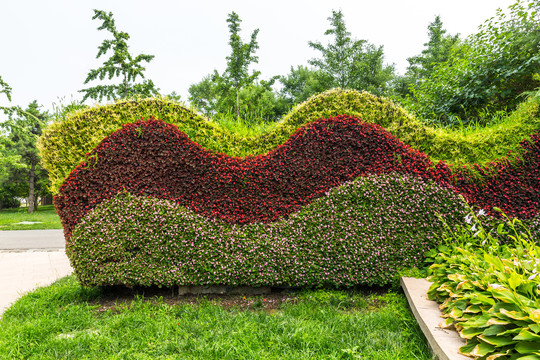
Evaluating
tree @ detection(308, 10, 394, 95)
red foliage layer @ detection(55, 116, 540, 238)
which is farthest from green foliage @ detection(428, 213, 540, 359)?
tree @ detection(308, 10, 394, 95)

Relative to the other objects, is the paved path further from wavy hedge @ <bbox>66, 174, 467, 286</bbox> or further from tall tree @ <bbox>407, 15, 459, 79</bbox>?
tall tree @ <bbox>407, 15, 459, 79</bbox>

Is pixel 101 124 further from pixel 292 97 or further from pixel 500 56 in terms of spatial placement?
pixel 292 97

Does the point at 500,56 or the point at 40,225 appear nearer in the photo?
the point at 500,56

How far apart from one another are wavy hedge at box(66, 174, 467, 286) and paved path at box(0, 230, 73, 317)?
174 centimetres

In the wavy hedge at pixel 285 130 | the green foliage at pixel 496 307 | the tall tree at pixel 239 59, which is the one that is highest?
the tall tree at pixel 239 59

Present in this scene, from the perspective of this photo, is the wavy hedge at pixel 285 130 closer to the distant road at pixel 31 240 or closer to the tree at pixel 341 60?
the distant road at pixel 31 240

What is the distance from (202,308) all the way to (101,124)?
9.28ft

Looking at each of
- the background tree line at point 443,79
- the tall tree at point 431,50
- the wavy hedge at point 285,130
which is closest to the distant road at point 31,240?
the background tree line at point 443,79

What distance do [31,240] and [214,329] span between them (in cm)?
958

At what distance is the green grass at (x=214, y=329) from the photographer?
8.91 ft

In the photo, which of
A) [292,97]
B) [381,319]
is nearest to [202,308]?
[381,319]

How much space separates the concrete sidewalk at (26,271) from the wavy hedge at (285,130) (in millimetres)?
2005

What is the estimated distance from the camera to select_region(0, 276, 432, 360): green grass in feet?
8.91

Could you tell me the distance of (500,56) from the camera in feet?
20.4
